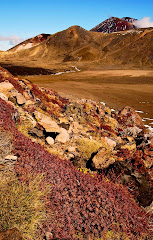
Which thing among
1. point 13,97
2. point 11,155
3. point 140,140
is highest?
point 13,97

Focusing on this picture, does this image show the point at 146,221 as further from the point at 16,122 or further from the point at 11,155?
the point at 16,122

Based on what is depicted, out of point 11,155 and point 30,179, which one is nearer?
point 30,179

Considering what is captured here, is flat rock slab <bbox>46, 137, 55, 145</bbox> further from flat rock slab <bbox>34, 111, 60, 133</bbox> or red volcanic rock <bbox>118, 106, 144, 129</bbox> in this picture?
red volcanic rock <bbox>118, 106, 144, 129</bbox>

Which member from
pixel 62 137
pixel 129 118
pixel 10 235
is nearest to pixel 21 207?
pixel 10 235

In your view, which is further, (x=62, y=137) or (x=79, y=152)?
(x=62, y=137)

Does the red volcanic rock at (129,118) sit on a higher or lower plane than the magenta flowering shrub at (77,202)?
lower

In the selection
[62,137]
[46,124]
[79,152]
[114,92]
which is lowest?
[114,92]

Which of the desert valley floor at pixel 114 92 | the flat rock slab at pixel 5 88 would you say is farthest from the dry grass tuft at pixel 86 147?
the desert valley floor at pixel 114 92

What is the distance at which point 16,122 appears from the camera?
779 cm

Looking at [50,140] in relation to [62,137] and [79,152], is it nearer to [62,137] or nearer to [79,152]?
[62,137]

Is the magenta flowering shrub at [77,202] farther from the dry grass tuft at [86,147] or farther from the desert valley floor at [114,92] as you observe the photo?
the desert valley floor at [114,92]

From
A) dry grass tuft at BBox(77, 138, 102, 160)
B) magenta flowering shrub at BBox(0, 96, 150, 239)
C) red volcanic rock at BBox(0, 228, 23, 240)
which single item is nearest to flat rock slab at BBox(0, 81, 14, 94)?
magenta flowering shrub at BBox(0, 96, 150, 239)

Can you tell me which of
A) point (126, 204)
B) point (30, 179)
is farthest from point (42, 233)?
point (126, 204)

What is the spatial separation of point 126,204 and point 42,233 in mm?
2768
